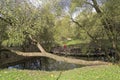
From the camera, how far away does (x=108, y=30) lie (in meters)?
17.7

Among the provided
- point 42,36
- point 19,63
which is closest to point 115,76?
point 19,63

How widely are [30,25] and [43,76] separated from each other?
9.18 m

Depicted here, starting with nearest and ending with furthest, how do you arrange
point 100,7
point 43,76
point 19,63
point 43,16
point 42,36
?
point 43,76, point 100,7, point 43,16, point 19,63, point 42,36

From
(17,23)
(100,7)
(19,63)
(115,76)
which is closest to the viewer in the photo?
(115,76)

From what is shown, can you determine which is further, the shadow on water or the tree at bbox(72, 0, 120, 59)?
the shadow on water

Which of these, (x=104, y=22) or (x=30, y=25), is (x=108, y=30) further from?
(x=30, y=25)

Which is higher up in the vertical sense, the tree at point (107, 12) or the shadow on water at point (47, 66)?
the tree at point (107, 12)

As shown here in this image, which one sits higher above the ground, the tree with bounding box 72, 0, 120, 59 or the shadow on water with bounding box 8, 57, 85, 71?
the tree with bounding box 72, 0, 120, 59

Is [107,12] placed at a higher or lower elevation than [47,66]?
higher

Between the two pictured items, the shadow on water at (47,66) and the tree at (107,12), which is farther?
the shadow on water at (47,66)

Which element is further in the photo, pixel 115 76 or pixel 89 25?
pixel 89 25

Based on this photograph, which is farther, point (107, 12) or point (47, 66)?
point (47, 66)

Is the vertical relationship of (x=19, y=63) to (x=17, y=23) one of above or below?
below

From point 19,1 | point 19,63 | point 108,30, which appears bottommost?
point 19,63
